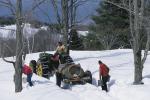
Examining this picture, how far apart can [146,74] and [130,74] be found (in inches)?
33.7

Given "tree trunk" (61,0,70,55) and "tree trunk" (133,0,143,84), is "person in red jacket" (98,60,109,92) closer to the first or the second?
"tree trunk" (133,0,143,84)

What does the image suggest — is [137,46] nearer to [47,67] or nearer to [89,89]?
[89,89]

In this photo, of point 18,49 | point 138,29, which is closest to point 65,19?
point 18,49

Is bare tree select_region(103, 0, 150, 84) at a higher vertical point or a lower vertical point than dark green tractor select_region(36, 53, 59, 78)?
higher

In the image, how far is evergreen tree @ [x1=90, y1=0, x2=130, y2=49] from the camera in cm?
5750

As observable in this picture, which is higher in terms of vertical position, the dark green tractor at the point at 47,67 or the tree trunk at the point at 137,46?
the tree trunk at the point at 137,46

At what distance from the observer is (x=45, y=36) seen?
87875 millimetres

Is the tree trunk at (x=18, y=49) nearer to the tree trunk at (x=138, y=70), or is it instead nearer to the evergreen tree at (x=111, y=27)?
the tree trunk at (x=138, y=70)

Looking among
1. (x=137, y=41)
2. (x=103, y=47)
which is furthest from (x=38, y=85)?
(x=103, y=47)

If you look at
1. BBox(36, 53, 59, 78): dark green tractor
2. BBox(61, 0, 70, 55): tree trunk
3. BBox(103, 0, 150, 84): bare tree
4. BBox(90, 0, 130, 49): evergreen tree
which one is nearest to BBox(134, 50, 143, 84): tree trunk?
BBox(103, 0, 150, 84): bare tree

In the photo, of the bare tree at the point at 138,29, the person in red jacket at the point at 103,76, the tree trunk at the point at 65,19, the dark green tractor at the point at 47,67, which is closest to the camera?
the bare tree at the point at 138,29

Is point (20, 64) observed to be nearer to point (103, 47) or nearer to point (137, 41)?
point (137, 41)

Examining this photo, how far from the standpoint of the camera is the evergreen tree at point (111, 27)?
57.5 metres

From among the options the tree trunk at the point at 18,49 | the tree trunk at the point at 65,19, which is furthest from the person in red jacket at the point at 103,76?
the tree trunk at the point at 65,19
